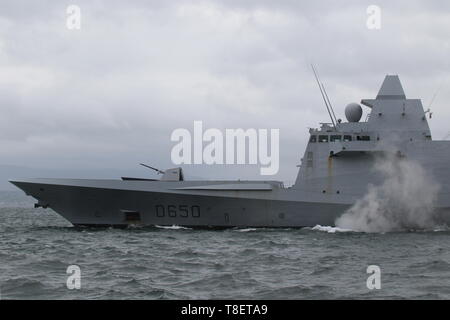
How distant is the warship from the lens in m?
27.4

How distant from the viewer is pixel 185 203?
27.7m

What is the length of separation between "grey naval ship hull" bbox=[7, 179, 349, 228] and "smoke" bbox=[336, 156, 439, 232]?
81 cm

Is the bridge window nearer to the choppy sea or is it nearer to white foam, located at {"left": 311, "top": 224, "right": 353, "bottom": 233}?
white foam, located at {"left": 311, "top": 224, "right": 353, "bottom": 233}

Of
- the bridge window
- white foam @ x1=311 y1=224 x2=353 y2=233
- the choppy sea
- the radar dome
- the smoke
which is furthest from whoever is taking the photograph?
the radar dome

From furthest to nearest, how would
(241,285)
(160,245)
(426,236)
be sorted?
(426,236), (160,245), (241,285)

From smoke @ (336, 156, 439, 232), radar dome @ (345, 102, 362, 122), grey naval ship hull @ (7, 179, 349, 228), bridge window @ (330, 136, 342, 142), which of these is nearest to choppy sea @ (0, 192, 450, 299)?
grey naval ship hull @ (7, 179, 349, 228)

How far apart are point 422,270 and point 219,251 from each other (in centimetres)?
673

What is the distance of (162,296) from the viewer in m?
13.4

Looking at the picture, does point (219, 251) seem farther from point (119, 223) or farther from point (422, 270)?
point (119, 223)

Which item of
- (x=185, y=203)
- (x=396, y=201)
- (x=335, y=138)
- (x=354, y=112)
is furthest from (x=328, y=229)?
(x=185, y=203)

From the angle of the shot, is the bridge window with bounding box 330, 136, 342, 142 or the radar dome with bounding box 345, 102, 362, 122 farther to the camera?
the radar dome with bounding box 345, 102, 362, 122

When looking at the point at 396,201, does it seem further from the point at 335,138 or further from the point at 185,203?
the point at 185,203

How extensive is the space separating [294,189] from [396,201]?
4595 mm
